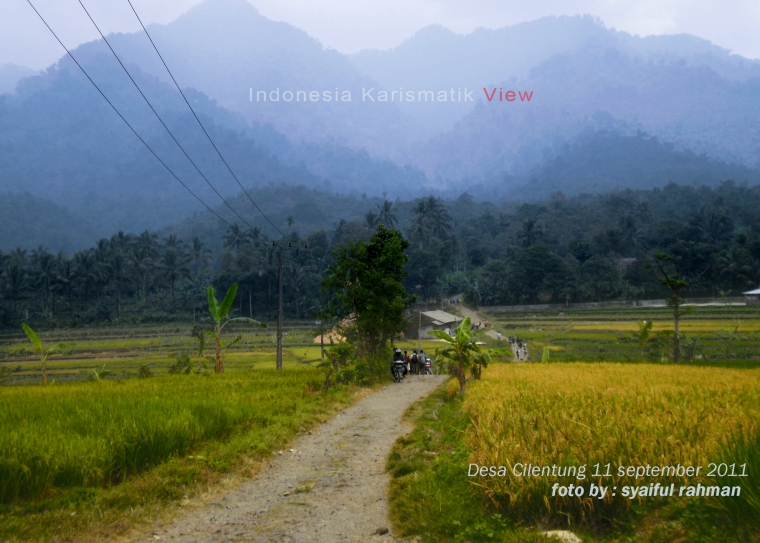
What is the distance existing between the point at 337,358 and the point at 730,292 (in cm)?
5321

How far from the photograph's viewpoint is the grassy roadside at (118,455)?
16.3 ft

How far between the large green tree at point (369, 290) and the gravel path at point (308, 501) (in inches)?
406

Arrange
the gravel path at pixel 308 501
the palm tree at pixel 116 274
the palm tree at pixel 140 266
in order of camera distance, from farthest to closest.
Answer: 1. the palm tree at pixel 140 266
2. the palm tree at pixel 116 274
3. the gravel path at pixel 308 501

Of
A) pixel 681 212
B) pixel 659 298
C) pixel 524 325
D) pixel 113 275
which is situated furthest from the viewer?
pixel 681 212

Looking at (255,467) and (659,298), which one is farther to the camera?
(659,298)

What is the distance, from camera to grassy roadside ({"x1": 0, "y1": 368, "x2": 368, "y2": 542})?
16.3ft

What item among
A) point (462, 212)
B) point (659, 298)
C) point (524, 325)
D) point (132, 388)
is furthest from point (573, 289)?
point (462, 212)

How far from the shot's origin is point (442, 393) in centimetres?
1484

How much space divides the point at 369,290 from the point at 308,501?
14.1m

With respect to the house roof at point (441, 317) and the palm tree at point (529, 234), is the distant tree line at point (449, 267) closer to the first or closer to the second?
the palm tree at point (529, 234)

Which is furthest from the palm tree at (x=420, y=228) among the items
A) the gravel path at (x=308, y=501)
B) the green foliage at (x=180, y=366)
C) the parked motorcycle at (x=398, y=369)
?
the gravel path at (x=308, y=501)

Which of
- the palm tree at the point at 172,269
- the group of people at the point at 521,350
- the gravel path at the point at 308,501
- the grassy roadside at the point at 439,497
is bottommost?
the group of people at the point at 521,350

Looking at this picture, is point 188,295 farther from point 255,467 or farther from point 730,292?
point 255,467

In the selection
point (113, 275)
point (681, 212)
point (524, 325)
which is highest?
point (681, 212)
